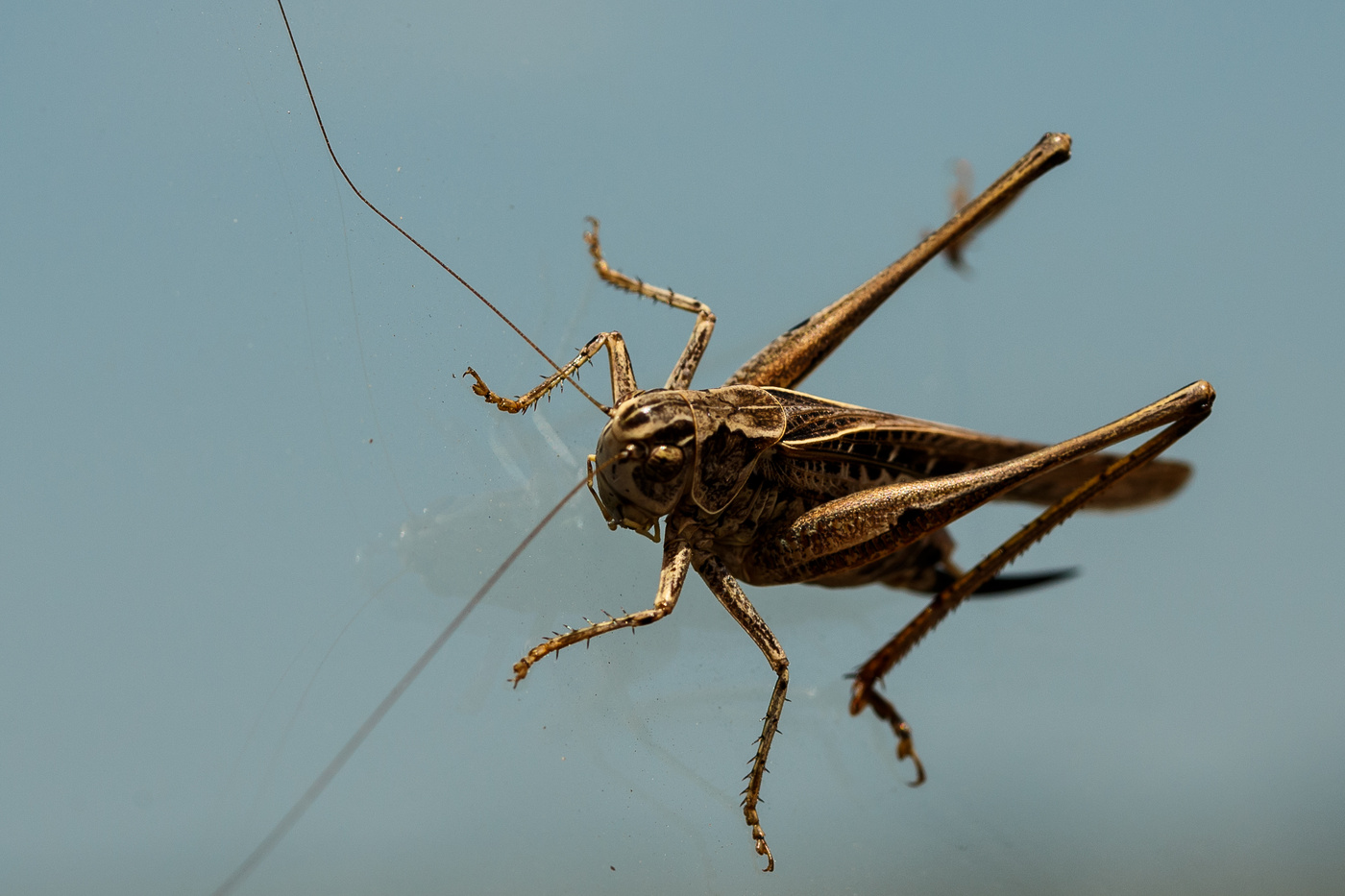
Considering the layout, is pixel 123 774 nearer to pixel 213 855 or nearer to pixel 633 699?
pixel 213 855

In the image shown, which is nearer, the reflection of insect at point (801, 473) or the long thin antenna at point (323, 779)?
the long thin antenna at point (323, 779)

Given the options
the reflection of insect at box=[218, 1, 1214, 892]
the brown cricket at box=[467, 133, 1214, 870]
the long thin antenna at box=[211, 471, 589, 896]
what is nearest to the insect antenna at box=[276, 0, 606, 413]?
the reflection of insect at box=[218, 1, 1214, 892]

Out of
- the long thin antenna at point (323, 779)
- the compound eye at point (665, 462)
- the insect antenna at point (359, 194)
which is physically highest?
the insect antenna at point (359, 194)

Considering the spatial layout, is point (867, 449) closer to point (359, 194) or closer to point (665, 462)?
point (665, 462)

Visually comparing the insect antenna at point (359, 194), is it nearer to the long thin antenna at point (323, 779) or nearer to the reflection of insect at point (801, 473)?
the reflection of insect at point (801, 473)

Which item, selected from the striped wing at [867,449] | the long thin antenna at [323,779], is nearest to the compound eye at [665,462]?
the long thin antenna at [323,779]

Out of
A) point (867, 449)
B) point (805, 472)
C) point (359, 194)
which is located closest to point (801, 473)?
point (805, 472)

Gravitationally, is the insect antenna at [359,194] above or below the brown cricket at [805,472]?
above

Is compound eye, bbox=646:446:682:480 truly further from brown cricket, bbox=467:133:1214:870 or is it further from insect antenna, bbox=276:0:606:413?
insect antenna, bbox=276:0:606:413

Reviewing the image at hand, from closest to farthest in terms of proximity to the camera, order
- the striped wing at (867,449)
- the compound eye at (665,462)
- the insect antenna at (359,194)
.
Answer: the insect antenna at (359,194)
the compound eye at (665,462)
the striped wing at (867,449)
